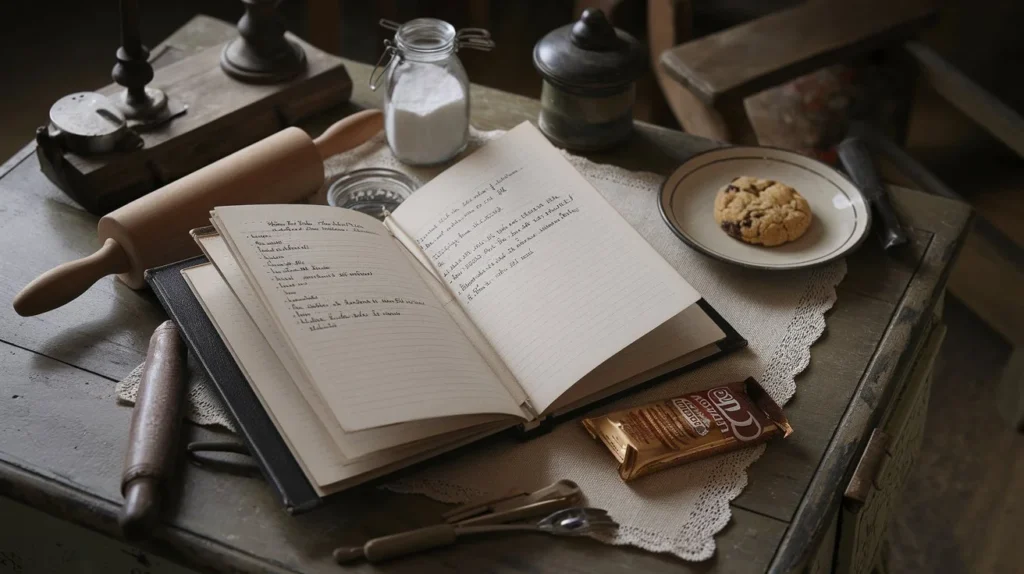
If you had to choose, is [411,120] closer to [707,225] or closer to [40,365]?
[707,225]

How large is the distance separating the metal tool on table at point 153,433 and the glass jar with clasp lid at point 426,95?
1.25 feet

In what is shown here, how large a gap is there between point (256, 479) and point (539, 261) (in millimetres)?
334

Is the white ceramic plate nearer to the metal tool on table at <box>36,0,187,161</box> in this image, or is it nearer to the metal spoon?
the metal spoon

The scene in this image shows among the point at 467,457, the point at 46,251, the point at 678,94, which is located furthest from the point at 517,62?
the point at 467,457

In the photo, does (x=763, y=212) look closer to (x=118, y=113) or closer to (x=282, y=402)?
(x=282, y=402)

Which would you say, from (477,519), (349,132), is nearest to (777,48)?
(349,132)

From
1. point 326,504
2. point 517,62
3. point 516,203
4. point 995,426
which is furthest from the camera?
point 517,62

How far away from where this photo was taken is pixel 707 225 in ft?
3.60

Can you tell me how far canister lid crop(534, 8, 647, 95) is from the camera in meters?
1.12

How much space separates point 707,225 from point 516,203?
233 millimetres

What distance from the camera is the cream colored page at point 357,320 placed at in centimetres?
77

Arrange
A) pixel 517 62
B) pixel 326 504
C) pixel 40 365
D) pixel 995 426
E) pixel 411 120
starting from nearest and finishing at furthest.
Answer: pixel 326 504
pixel 40 365
pixel 411 120
pixel 995 426
pixel 517 62

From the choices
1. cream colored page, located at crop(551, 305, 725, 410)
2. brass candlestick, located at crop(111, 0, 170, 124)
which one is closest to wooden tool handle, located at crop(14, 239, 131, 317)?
brass candlestick, located at crop(111, 0, 170, 124)

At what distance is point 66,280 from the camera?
0.92 m
